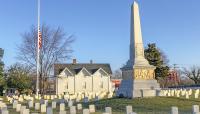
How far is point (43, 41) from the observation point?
170ft

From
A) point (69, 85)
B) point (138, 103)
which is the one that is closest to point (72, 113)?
point (138, 103)

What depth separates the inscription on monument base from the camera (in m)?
25.0

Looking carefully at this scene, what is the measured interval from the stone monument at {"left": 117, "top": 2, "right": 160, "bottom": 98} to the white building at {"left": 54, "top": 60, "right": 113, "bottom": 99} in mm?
41246

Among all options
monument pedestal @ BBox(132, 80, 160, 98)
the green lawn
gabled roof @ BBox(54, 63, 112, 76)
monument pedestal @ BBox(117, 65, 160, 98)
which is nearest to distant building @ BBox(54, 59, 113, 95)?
gabled roof @ BBox(54, 63, 112, 76)

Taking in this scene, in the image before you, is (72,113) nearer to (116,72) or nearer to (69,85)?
(69,85)

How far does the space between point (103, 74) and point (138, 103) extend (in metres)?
47.6

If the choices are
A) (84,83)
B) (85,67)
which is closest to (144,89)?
(84,83)

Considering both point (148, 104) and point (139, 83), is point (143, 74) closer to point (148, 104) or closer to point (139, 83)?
point (139, 83)

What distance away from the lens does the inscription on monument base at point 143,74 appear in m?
25.0

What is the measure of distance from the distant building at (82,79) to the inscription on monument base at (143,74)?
41.2m

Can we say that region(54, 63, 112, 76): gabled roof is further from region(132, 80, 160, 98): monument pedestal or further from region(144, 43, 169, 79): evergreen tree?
region(132, 80, 160, 98): monument pedestal

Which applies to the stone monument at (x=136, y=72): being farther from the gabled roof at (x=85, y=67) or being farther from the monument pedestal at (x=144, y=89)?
the gabled roof at (x=85, y=67)

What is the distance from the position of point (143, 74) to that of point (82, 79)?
43902mm

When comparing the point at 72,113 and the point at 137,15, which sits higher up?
the point at 137,15
